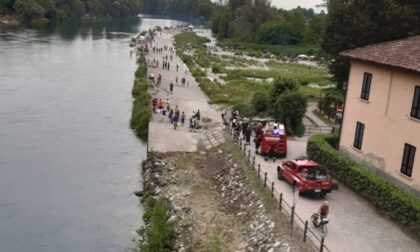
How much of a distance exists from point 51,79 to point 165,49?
181 ft

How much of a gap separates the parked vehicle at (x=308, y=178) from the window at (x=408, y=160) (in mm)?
4125

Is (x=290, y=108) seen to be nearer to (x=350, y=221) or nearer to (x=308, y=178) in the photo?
(x=308, y=178)

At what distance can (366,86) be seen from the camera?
30.8 meters

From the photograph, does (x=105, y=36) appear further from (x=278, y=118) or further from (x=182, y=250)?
(x=182, y=250)

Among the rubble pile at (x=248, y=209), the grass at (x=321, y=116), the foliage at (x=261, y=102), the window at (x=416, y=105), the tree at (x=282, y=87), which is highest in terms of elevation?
the window at (x=416, y=105)

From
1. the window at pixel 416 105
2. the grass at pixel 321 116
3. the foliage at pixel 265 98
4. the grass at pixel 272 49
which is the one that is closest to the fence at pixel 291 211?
the window at pixel 416 105

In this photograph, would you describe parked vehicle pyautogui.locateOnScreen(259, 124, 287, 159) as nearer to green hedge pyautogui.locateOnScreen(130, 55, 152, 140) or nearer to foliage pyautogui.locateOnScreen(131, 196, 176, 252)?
foliage pyautogui.locateOnScreen(131, 196, 176, 252)

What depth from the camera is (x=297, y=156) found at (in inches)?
1393

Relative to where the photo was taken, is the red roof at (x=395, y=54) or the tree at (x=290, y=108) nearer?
the red roof at (x=395, y=54)

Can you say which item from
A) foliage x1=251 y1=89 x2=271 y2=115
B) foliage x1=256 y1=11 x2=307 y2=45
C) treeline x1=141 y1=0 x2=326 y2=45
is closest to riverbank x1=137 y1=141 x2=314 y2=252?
foliage x1=251 y1=89 x2=271 y2=115

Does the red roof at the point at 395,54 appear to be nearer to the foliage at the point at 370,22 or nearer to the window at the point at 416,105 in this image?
the window at the point at 416,105

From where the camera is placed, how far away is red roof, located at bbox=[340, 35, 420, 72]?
1057 inches

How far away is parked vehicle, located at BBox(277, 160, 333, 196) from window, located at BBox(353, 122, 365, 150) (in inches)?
213

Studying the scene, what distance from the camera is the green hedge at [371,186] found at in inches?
921
